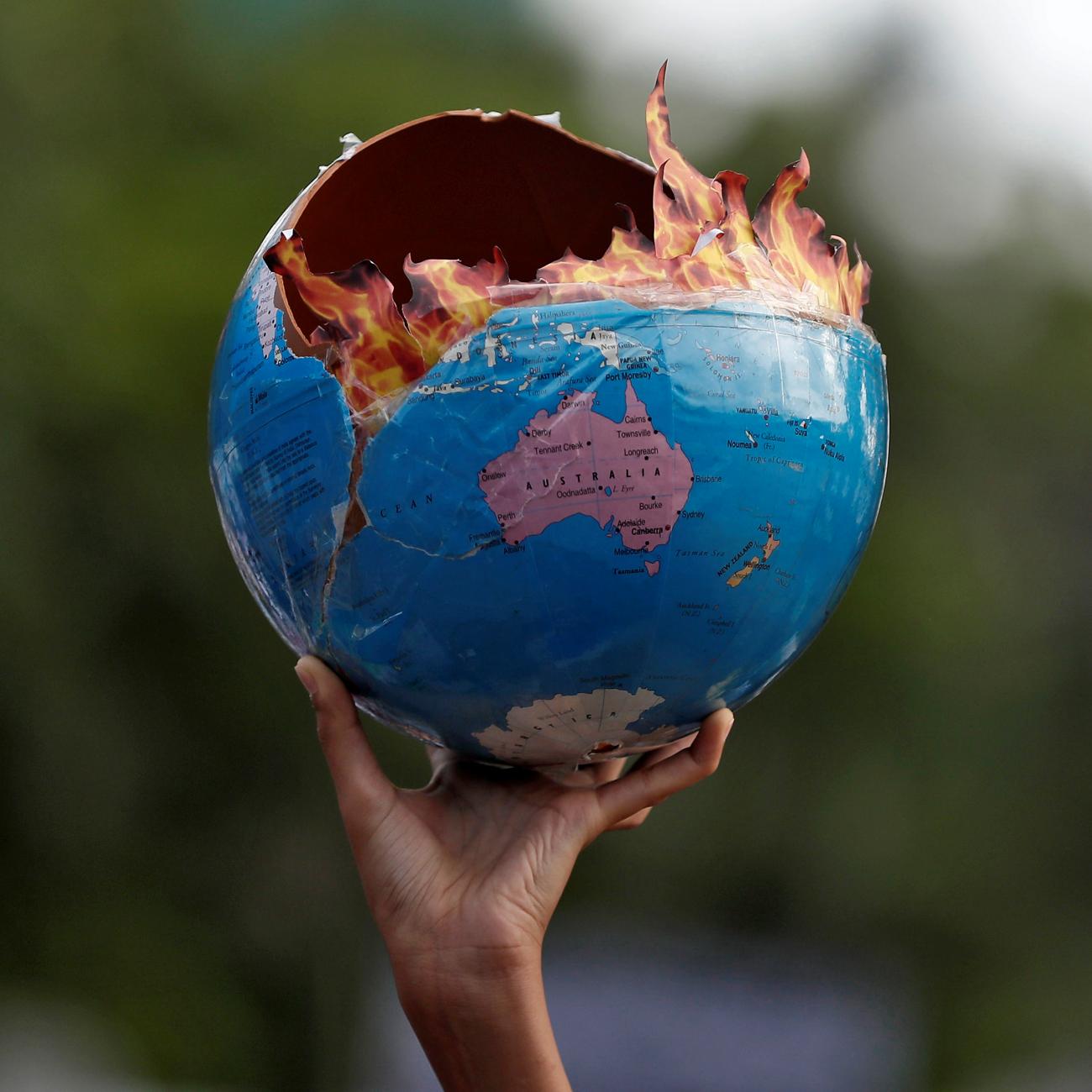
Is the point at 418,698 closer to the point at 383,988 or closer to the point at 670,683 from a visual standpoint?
the point at 670,683

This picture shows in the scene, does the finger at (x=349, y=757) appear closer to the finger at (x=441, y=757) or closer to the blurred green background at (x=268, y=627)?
the finger at (x=441, y=757)

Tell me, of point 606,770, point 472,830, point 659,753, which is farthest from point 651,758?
point 472,830

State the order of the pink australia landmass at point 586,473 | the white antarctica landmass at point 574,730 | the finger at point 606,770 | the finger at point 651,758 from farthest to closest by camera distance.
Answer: the finger at point 606,770
the finger at point 651,758
the white antarctica landmass at point 574,730
the pink australia landmass at point 586,473

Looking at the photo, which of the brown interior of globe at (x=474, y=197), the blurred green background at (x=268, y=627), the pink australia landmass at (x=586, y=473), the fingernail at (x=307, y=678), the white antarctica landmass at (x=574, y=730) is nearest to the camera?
the pink australia landmass at (x=586, y=473)

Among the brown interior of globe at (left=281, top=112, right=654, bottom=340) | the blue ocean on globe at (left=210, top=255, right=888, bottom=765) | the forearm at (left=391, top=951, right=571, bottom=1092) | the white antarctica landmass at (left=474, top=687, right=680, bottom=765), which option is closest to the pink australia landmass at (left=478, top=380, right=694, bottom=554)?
the blue ocean on globe at (left=210, top=255, right=888, bottom=765)

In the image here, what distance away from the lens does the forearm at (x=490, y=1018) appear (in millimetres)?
2277

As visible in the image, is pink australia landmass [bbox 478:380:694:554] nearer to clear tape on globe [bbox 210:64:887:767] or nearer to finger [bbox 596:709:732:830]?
clear tape on globe [bbox 210:64:887:767]

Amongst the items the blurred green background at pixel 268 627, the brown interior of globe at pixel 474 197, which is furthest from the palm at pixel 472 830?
the blurred green background at pixel 268 627

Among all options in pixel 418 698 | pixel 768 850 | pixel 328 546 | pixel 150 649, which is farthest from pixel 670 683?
pixel 768 850

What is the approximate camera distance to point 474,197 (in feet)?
10.6

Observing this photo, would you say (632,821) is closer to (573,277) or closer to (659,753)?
(659,753)

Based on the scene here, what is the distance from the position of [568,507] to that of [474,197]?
1411 millimetres

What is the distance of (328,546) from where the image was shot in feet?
7.23

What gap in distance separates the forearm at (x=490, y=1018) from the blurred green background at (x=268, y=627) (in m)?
6.51
